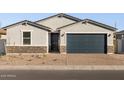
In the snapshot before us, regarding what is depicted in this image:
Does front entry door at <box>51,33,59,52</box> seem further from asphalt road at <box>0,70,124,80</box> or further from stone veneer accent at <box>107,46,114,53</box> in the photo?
asphalt road at <box>0,70,124,80</box>

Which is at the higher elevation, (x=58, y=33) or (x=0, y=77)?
(x=58, y=33)

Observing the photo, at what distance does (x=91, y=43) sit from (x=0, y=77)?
17.3 m

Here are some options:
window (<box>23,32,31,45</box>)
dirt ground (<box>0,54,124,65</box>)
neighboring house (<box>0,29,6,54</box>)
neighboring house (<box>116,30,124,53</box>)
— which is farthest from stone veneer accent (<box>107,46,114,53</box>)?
neighboring house (<box>0,29,6,54</box>)

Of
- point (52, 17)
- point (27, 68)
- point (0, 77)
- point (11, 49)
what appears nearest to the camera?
point (0, 77)

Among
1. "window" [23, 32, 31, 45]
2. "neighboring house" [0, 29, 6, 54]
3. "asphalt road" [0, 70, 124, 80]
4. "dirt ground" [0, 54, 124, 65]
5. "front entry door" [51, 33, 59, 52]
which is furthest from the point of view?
"front entry door" [51, 33, 59, 52]

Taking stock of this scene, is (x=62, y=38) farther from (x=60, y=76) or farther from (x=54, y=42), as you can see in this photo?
(x=60, y=76)

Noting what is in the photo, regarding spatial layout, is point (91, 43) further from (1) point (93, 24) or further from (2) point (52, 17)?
(2) point (52, 17)

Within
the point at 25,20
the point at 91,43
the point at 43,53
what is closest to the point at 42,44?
the point at 43,53

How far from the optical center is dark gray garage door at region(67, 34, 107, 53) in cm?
3191

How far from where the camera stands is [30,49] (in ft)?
102

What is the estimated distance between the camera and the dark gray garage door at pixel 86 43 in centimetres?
3191

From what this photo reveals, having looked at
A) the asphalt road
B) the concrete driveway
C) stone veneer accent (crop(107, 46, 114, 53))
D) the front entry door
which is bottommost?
the asphalt road

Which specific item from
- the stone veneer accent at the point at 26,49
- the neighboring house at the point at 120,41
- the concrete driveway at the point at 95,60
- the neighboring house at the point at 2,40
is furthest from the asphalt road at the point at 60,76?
the neighboring house at the point at 120,41

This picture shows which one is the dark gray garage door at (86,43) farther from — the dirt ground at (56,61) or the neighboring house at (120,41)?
the neighboring house at (120,41)
